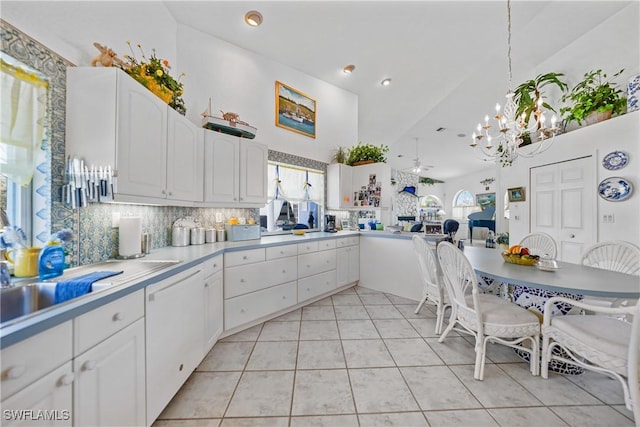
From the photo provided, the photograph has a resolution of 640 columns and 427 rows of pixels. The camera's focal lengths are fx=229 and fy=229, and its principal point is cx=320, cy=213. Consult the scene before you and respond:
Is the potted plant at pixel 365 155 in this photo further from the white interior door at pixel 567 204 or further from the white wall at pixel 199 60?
the white interior door at pixel 567 204

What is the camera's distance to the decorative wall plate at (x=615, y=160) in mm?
2629

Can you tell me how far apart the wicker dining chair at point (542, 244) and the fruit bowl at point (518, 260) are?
49 centimetres

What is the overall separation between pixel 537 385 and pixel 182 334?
2624 millimetres

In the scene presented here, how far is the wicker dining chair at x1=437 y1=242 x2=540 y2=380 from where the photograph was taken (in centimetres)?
174

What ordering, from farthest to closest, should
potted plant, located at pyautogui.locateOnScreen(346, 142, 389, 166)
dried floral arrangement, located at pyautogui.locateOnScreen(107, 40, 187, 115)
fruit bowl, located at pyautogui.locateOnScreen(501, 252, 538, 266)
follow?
potted plant, located at pyautogui.locateOnScreen(346, 142, 389, 166) < fruit bowl, located at pyautogui.locateOnScreen(501, 252, 538, 266) < dried floral arrangement, located at pyautogui.locateOnScreen(107, 40, 187, 115)

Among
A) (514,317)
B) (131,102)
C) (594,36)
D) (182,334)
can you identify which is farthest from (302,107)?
(594,36)

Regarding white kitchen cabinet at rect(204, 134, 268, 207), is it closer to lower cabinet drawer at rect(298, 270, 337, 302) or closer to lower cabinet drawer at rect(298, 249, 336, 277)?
lower cabinet drawer at rect(298, 249, 336, 277)

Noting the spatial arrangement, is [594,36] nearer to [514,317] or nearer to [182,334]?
[514,317]

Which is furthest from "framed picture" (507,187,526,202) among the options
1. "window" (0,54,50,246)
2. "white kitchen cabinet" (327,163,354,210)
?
"window" (0,54,50,246)

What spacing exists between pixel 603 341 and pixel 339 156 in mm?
3778

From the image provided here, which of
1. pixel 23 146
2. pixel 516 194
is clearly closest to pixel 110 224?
pixel 23 146

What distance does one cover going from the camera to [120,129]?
1485 millimetres

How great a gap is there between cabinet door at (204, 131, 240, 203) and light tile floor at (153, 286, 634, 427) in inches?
60.1

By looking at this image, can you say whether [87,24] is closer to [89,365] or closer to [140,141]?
[140,141]
